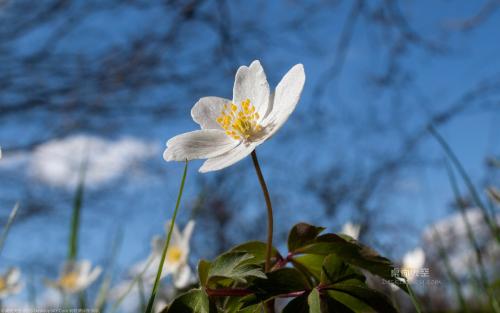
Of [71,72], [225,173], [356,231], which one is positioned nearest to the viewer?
[356,231]

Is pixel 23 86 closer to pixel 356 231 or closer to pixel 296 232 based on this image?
pixel 356 231

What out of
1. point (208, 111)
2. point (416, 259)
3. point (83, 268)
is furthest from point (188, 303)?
point (83, 268)

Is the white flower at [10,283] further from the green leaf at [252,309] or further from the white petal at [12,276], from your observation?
the green leaf at [252,309]

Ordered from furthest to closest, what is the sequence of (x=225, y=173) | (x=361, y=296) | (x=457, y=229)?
1. (x=225, y=173)
2. (x=457, y=229)
3. (x=361, y=296)

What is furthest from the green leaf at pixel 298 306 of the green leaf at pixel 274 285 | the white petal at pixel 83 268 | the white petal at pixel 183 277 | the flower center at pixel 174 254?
the white petal at pixel 83 268

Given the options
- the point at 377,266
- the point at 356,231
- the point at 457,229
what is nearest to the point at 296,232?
the point at 377,266

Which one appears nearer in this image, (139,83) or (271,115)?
(271,115)

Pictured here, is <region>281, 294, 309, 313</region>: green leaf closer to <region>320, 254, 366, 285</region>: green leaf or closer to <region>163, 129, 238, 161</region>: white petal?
<region>320, 254, 366, 285</region>: green leaf
